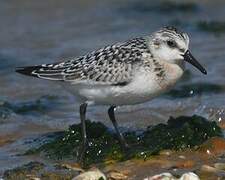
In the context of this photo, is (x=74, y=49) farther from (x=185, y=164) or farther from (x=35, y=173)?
(x=185, y=164)

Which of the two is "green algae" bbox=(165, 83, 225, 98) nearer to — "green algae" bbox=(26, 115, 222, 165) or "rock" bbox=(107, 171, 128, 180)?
"green algae" bbox=(26, 115, 222, 165)

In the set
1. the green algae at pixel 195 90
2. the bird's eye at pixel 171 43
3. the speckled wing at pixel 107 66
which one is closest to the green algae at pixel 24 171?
the speckled wing at pixel 107 66

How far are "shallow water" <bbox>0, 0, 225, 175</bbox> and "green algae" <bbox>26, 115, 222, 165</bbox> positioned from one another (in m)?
0.46

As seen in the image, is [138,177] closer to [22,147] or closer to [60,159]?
[60,159]

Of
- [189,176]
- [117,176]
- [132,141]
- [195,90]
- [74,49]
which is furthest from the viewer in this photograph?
[74,49]

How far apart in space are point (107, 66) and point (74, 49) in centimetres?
491

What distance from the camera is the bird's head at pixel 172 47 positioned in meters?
8.35

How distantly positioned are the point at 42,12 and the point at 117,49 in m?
6.99

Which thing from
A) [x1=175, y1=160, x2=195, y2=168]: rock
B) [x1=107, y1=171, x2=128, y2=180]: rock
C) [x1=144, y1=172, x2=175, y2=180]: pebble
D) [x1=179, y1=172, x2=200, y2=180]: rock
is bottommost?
[x1=175, y1=160, x2=195, y2=168]: rock

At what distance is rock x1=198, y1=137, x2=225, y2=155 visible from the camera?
8.31 meters

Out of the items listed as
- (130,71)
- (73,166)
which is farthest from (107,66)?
(73,166)

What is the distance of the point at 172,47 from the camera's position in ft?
27.6

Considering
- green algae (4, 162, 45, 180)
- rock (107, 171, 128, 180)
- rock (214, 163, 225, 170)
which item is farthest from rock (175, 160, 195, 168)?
green algae (4, 162, 45, 180)

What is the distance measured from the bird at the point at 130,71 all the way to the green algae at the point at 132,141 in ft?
0.48
